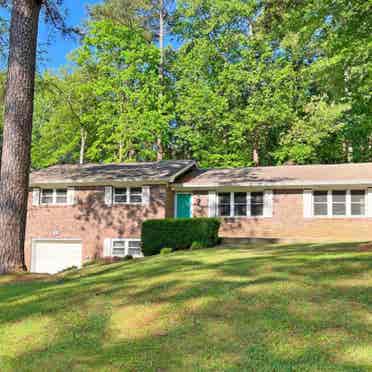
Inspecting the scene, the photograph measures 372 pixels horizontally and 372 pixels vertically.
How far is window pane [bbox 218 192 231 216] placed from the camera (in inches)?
819

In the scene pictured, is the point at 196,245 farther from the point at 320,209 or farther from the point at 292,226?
the point at 320,209

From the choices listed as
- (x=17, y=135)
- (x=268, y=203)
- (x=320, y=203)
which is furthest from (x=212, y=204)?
(x=17, y=135)

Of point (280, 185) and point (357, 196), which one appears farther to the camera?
point (280, 185)

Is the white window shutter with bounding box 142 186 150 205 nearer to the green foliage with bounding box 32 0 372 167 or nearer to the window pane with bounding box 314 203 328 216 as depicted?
the window pane with bounding box 314 203 328 216

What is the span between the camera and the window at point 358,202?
18.8 m

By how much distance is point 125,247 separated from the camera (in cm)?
2094

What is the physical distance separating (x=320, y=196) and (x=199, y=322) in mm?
15388

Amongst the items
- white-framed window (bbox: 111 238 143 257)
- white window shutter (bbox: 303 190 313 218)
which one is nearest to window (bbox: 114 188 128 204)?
white-framed window (bbox: 111 238 143 257)

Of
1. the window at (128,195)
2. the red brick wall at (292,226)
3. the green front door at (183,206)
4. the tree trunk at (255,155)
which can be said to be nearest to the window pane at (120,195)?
the window at (128,195)

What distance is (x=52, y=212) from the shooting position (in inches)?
879

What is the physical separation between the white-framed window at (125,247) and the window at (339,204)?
928 centimetres

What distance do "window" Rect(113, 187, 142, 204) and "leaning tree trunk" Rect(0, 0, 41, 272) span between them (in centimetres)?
1103

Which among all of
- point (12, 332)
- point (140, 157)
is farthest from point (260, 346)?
point (140, 157)

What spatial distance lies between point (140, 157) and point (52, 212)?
13930 millimetres
